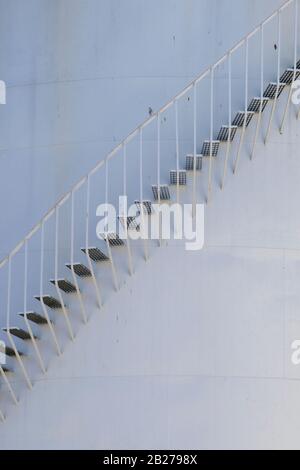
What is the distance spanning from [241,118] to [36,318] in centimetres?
341

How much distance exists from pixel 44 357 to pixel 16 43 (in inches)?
168

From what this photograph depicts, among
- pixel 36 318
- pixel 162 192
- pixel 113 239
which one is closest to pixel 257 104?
pixel 162 192

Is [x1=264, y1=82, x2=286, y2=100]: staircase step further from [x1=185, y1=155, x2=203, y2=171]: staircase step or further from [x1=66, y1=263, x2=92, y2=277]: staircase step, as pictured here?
[x1=66, y1=263, x2=92, y2=277]: staircase step

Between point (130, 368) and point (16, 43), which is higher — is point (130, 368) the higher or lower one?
the lower one

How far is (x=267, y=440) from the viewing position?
19.2 m

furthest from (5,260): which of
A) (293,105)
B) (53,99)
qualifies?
(293,105)

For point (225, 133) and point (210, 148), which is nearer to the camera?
point (210, 148)

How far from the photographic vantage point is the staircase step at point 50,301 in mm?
19391

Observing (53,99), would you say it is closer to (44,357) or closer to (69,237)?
(69,237)

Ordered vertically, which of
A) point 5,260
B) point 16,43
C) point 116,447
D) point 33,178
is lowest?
point 116,447

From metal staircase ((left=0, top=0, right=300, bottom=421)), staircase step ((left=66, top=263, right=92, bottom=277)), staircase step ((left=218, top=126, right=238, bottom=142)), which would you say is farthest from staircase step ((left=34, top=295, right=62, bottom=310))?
staircase step ((left=218, top=126, right=238, bottom=142))

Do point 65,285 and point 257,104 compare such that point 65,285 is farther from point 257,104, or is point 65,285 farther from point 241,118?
point 257,104

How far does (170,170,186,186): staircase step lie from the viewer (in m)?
19.4

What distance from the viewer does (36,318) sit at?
64.3 feet
